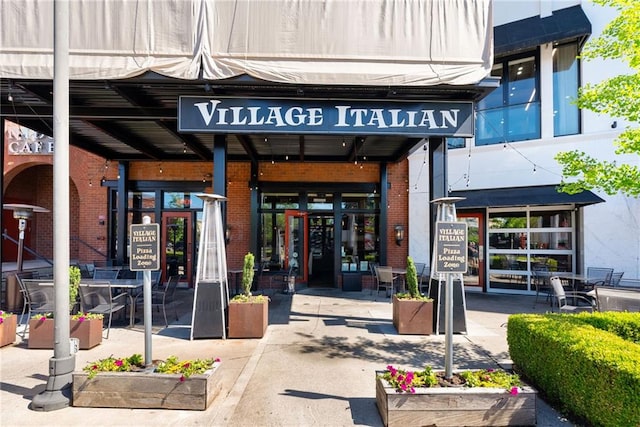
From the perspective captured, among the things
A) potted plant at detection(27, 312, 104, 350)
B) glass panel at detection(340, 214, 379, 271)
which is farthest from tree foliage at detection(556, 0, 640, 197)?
potted plant at detection(27, 312, 104, 350)

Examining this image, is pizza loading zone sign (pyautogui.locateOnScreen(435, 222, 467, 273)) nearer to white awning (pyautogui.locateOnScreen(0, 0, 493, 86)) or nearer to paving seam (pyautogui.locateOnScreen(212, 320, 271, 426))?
paving seam (pyautogui.locateOnScreen(212, 320, 271, 426))

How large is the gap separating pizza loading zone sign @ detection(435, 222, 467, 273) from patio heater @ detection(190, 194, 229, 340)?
153 inches

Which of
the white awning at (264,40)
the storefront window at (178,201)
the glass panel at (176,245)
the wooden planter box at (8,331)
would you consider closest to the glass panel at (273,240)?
the storefront window at (178,201)

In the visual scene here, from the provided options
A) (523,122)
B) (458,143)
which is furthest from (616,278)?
(458,143)

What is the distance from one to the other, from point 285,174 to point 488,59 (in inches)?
281

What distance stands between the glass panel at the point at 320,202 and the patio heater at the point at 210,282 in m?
5.55

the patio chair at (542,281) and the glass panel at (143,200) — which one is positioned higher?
the glass panel at (143,200)

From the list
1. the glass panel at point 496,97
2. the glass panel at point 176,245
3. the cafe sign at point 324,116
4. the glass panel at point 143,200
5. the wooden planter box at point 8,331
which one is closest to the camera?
the wooden planter box at point 8,331

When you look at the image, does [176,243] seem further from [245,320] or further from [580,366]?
[580,366]

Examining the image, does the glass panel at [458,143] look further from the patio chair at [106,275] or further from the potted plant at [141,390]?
the patio chair at [106,275]

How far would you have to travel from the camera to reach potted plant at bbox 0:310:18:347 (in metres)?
5.51

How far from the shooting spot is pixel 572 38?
9.62 metres

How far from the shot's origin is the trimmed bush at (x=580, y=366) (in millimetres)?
2905

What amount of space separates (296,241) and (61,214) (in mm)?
7968
